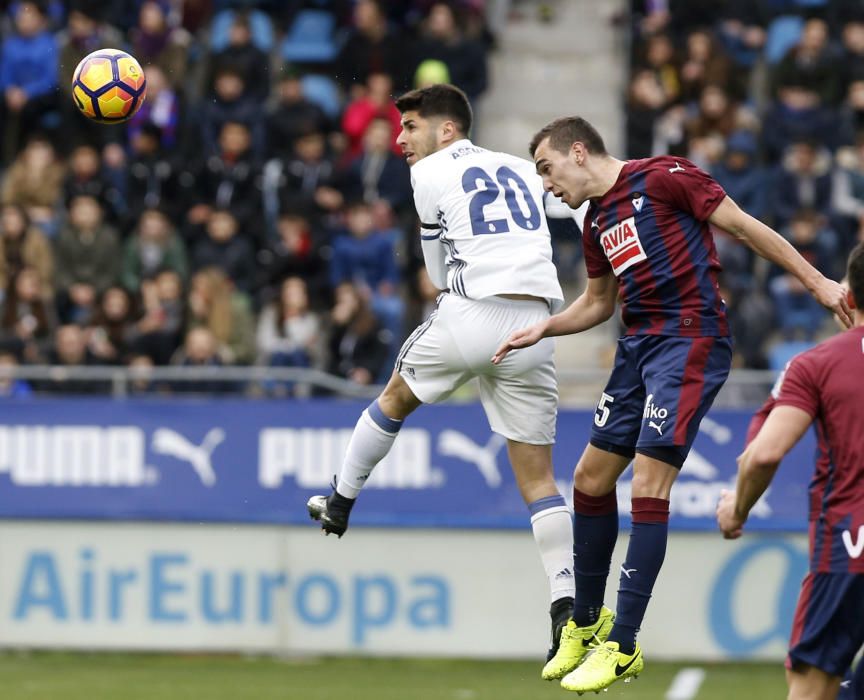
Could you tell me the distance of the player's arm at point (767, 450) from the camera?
612 centimetres

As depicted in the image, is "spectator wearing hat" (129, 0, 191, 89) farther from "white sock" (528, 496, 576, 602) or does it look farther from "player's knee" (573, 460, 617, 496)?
"player's knee" (573, 460, 617, 496)

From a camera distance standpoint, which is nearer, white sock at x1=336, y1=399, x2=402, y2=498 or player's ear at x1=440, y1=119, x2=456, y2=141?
player's ear at x1=440, y1=119, x2=456, y2=141

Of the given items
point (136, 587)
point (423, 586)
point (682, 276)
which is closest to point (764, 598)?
point (423, 586)

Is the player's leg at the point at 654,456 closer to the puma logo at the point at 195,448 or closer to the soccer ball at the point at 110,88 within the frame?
the soccer ball at the point at 110,88

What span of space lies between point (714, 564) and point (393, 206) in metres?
4.91

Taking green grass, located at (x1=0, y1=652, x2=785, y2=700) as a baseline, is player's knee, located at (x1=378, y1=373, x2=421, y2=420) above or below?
above

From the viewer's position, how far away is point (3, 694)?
11469 millimetres

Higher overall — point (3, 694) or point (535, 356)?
point (535, 356)

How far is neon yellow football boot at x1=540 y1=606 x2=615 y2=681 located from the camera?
7.94m

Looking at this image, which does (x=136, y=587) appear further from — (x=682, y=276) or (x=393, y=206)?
(x=682, y=276)

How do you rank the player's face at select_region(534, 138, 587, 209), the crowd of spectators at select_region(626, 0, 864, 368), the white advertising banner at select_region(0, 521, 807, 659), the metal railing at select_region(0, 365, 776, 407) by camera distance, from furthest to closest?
the crowd of spectators at select_region(626, 0, 864, 368)
the metal railing at select_region(0, 365, 776, 407)
the white advertising banner at select_region(0, 521, 807, 659)
the player's face at select_region(534, 138, 587, 209)

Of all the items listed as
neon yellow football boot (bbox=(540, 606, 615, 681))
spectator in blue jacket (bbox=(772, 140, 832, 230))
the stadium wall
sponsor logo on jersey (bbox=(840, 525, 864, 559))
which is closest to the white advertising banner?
the stadium wall

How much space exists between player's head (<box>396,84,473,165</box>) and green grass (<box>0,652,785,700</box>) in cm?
452

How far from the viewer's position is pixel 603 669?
Result: 24.9 ft
